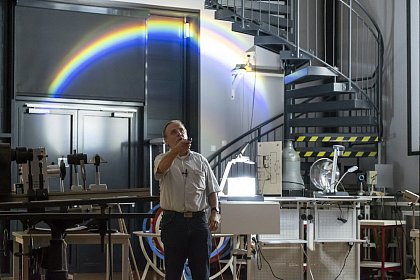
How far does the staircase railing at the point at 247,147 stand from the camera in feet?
32.4

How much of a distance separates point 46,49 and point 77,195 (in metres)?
5.39

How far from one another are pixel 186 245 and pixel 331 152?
4617 millimetres

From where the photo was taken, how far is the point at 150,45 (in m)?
9.92

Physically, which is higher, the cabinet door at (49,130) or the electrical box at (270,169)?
the cabinet door at (49,130)

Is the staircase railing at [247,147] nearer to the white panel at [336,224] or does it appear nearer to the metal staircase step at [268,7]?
the metal staircase step at [268,7]

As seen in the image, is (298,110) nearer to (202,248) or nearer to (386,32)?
(386,32)

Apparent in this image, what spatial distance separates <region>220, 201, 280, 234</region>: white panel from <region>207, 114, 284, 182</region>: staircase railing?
3596mm

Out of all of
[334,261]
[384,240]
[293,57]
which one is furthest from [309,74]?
[334,261]

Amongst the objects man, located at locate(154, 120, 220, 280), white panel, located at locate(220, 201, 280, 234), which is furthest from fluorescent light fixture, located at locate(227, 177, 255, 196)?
man, located at locate(154, 120, 220, 280)

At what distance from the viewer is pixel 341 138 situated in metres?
9.29

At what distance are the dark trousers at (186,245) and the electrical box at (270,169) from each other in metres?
2.55

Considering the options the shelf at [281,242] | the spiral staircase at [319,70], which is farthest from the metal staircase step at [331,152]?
the shelf at [281,242]

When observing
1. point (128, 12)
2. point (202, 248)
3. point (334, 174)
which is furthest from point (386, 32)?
point (202, 248)

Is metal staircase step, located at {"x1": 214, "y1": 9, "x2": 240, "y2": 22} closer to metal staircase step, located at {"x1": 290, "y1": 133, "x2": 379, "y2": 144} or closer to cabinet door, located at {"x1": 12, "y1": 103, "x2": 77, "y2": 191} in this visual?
metal staircase step, located at {"x1": 290, "y1": 133, "x2": 379, "y2": 144}
